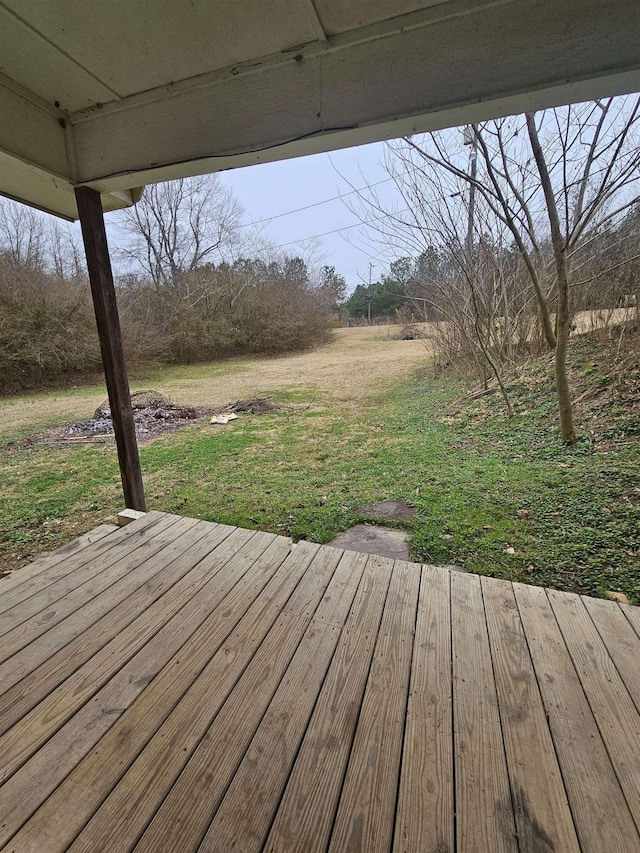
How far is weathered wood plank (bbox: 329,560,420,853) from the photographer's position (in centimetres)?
70

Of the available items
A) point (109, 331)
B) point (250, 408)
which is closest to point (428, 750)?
point (109, 331)

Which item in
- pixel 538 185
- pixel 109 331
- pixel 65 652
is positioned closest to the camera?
pixel 65 652

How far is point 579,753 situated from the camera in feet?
2.72

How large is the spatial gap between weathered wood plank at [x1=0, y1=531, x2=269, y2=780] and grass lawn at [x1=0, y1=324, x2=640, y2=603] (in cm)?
100

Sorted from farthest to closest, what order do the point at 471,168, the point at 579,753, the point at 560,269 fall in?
the point at 471,168 → the point at 560,269 → the point at 579,753

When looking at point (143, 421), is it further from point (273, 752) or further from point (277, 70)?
point (273, 752)

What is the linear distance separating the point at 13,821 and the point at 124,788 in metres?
0.20

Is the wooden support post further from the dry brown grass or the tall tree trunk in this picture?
the dry brown grass

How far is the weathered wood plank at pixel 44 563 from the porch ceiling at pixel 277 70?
1.68 metres

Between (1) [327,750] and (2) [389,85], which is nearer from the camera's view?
(1) [327,750]

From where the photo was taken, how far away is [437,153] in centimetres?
305

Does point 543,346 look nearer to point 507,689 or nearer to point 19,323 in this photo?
point 507,689

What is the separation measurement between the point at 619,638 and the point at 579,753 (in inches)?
19.6

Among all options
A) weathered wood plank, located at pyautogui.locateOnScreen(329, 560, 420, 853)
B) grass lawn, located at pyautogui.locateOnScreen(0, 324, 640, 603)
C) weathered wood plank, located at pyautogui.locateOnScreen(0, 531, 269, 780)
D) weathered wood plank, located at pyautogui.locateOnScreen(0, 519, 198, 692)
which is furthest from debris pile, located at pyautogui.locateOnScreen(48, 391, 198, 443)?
weathered wood plank, located at pyautogui.locateOnScreen(329, 560, 420, 853)
